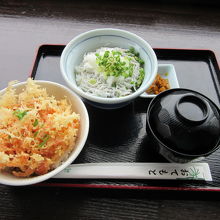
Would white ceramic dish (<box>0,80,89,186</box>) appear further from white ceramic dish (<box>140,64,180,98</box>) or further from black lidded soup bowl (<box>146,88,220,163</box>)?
white ceramic dish (<box>140,64,180,98</box>)

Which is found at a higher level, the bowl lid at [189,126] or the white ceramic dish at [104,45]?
the white ceramic dish at [104,45]

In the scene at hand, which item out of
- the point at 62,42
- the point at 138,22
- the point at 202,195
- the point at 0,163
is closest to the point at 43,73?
the point at 62,42

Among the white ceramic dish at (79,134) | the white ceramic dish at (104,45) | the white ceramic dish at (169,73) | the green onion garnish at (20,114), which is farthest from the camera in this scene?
the white ceramic dish at (169,73)

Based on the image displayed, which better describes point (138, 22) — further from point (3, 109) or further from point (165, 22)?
point (3, 109)

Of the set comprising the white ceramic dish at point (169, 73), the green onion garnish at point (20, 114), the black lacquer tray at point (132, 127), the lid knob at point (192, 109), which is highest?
the lid knob at point (192, 109)

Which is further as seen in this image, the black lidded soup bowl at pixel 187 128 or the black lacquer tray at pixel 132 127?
the black lacquer tray at pixel 132 127

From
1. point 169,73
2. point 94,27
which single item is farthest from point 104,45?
point 94,27

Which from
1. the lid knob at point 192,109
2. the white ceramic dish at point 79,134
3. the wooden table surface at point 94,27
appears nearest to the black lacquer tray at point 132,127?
the wooden table surface at point 94,27

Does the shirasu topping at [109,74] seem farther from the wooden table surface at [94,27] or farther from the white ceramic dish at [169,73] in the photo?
the wooden table surface at [94,27]

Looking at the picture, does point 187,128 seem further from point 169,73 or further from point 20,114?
point 20,114
